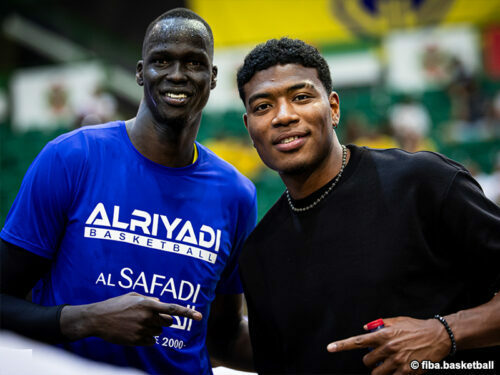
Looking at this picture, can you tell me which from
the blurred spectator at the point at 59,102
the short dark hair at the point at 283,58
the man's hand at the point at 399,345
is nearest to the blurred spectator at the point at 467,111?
the short dark hair at the point at 283,58

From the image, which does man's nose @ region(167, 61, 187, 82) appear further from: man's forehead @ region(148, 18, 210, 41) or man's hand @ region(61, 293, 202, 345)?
→ man's hand @ region(61, 293, 202, 345)

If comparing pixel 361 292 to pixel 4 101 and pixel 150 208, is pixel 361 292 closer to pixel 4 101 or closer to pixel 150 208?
pixel 150 208

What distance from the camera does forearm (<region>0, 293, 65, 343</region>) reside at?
1.93 m

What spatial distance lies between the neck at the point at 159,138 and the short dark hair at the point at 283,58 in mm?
334

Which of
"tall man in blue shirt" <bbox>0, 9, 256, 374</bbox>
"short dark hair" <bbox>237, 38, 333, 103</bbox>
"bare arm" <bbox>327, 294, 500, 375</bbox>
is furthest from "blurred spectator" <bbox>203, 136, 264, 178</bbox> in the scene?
"bare arm" <bbox>327, 294, 500, 375</bbox>

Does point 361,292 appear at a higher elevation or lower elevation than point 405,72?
lower

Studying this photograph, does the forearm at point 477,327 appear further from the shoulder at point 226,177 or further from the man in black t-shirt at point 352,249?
the shoulder at point 226,177

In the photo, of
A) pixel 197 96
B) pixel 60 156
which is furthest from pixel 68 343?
pixel 197 96

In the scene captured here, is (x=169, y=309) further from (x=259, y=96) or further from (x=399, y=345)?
(x=259, y=96)

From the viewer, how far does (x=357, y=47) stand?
13148 millimetres

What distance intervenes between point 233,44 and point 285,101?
1116 cm

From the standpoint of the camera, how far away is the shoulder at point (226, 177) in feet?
8.00

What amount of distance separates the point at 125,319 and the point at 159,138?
0.81 metres

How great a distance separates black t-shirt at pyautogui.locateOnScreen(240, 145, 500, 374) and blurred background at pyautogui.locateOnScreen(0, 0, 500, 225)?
5258mm
